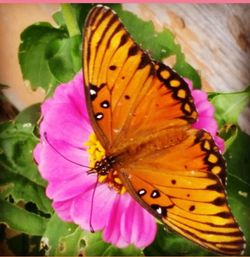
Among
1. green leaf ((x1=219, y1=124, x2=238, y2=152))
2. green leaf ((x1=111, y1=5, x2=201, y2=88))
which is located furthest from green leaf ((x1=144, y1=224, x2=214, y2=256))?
green leaf ((x1=111, y1=5, x2=201, y2=88))

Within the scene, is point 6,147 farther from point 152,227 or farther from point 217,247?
point 217,247

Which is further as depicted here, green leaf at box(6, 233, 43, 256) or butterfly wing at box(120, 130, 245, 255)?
green leaf at box(6, 233, 43, 256)

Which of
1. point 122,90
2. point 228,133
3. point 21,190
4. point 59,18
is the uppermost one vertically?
point 59,18

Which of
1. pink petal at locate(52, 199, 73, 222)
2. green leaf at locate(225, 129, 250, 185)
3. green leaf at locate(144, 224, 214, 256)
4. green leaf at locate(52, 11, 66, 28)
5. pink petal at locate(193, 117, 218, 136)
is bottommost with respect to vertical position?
green leaf at locate(144, 224, 214, 256)

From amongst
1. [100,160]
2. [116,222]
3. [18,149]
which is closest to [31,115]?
[18,149]

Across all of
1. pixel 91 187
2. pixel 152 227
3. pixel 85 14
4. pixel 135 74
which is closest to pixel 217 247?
pixel 152 227

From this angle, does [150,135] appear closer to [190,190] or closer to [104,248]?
[190,190]

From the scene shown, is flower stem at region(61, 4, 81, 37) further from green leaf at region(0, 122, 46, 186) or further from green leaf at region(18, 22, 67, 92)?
green leaf at region(0, 122, 46, 186)
